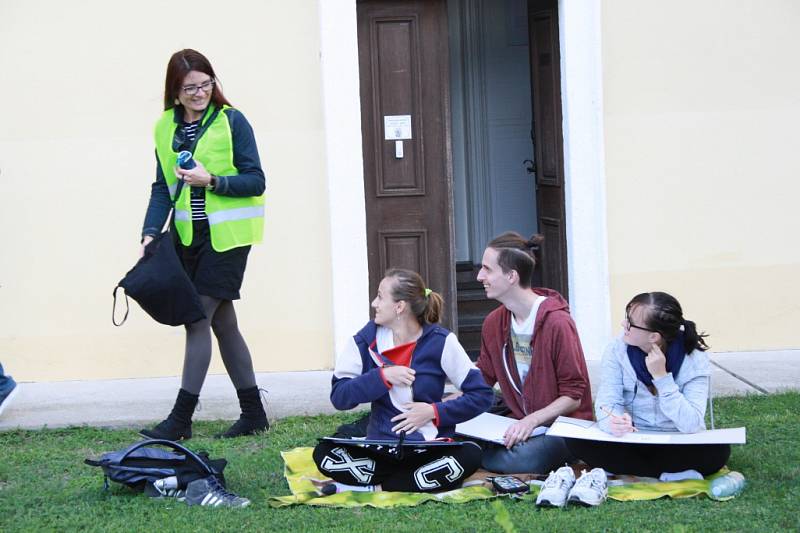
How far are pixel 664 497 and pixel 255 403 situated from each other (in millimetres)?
2026

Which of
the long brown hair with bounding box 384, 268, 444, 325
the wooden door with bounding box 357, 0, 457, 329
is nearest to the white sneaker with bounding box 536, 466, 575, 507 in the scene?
the long brown hair with bounding box 384, 268, 444, 325

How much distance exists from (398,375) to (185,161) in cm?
146

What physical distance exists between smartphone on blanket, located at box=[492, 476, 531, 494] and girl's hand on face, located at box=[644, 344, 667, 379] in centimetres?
63

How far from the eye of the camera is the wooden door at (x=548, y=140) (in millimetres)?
7312

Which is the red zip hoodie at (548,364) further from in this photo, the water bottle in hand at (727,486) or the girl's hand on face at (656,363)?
the water bottle in hand at (727,486)

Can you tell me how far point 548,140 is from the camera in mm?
7562

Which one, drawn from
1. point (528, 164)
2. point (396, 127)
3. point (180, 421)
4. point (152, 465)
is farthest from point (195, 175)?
point (528, 164)

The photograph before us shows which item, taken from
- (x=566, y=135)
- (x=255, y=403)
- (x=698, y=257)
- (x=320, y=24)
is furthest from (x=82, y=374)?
(x=698, y=257)

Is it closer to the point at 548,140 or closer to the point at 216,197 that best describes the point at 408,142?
the point at 548,140

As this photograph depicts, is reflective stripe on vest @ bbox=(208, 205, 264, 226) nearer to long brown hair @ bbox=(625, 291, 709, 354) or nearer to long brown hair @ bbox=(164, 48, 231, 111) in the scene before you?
long brown hair @ bbox=(164, 48, 231, 111)

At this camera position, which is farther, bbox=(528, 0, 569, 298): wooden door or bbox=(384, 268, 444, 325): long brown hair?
bbox=(528, 0, 569, 298): wooden door

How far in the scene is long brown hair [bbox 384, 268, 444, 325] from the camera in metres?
4.53

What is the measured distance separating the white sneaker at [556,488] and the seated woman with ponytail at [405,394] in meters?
0.29

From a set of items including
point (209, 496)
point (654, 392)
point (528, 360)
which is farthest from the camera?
point (528, 360)
